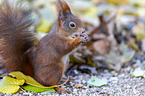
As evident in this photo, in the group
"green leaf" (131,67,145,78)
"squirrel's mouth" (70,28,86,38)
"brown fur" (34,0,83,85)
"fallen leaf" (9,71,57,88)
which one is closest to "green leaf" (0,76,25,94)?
"fallen leaf" (9,71,57,88)

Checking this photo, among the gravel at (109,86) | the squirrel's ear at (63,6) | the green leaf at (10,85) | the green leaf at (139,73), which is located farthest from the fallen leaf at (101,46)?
the green leaf at (10,85)

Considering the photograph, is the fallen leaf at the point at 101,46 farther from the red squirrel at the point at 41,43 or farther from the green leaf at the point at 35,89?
the green leaf at the point at 35,89

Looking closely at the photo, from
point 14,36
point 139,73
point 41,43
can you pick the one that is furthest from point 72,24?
point 139,73

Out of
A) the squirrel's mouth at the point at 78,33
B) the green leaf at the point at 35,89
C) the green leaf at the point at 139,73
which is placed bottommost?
the green leaf at the point at 35,89

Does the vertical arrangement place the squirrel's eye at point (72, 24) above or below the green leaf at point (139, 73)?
above

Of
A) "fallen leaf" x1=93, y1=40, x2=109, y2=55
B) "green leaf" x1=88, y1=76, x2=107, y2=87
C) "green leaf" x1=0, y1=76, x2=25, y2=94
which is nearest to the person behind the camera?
"green leaf" x1=0, y1=76, x2=25, y2=94

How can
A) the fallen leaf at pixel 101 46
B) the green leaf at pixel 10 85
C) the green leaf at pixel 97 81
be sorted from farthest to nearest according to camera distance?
the fallen leaf at pixel 101 46 < the green leaf at pixel 97 81 < the green leaf at pixel 10 85

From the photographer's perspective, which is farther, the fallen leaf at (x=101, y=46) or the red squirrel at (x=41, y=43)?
the fallen leaf at (x=101, y=46)

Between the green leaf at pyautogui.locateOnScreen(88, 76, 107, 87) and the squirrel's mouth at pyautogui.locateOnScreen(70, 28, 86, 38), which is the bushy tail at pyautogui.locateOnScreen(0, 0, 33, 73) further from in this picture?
the green leaf at pyautogui.locateOnScreen(88, 76, 107, 87)
